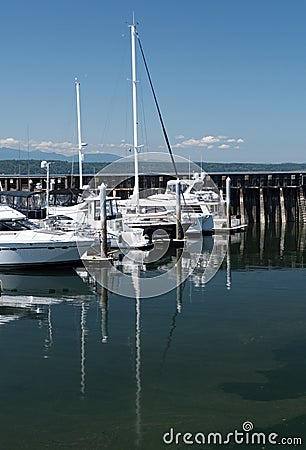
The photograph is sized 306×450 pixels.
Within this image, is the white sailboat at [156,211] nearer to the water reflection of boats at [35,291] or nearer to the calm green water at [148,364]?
the water reflection of boats at [35,291]

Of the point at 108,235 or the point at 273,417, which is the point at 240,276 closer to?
the point at 108,235

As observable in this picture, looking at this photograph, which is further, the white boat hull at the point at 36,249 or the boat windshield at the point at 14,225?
the boat windshield at the point at 14,225

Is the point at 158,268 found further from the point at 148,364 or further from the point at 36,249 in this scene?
the point at 148,364

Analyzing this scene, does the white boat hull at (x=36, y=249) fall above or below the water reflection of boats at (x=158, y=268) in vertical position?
above

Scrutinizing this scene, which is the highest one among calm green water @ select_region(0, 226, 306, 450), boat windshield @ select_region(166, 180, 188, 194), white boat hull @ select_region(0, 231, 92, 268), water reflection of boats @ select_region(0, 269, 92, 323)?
boat windshield @ select_region(166, 180, 188, 194)

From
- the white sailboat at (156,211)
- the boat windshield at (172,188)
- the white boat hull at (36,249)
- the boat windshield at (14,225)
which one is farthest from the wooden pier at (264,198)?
the white boat hull at (36,249)

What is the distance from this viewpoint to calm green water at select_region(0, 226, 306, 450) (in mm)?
13070

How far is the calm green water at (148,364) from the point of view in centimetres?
1307

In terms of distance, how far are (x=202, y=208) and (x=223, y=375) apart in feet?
113

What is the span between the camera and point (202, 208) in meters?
49.8

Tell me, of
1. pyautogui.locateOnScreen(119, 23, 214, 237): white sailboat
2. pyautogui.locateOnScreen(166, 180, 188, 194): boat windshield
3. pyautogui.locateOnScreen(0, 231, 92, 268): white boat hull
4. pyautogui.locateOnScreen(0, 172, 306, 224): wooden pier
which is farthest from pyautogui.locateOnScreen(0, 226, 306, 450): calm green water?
pyautogui.locateOnScreen(0, 172, 306, 224): wooden pier

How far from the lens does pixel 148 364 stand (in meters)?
17.0

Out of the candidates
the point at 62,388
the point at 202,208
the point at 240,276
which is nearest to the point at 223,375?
the point at 62,388

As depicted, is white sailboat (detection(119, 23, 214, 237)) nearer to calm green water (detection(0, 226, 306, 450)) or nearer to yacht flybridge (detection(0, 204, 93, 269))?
yacht flybridge (detection(0, 204, 93, 269))
